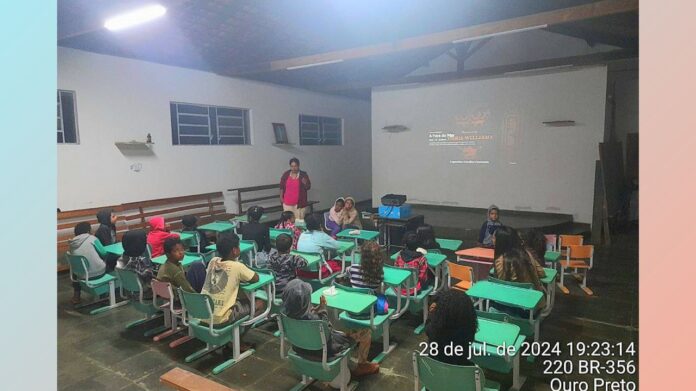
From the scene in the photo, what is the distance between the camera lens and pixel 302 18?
6.10m

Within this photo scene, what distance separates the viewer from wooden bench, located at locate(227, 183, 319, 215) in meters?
8.50

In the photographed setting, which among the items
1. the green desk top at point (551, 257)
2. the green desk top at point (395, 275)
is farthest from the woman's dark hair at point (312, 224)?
the green desk top at point (551, 257)

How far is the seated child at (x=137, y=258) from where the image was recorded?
13.1 feet

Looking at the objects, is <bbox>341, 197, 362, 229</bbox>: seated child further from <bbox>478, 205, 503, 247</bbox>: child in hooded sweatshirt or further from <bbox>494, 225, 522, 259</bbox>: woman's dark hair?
<bbox>494, 225, 522, 259</bbox>: woman's dark hair

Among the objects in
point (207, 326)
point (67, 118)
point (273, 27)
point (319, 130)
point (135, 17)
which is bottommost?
point (207, 326)

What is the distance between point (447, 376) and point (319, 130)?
9055 mm

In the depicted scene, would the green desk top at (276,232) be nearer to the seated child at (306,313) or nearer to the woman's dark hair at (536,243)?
the seated child at (306,313)

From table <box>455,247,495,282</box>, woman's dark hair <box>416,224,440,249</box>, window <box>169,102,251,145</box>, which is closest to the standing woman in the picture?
window <box>169,102,251,145</box>

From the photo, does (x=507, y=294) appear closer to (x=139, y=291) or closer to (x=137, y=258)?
(x=139, y=291)

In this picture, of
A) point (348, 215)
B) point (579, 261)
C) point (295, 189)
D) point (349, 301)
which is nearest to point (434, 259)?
point (349, 301)

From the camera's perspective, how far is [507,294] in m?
3.02
